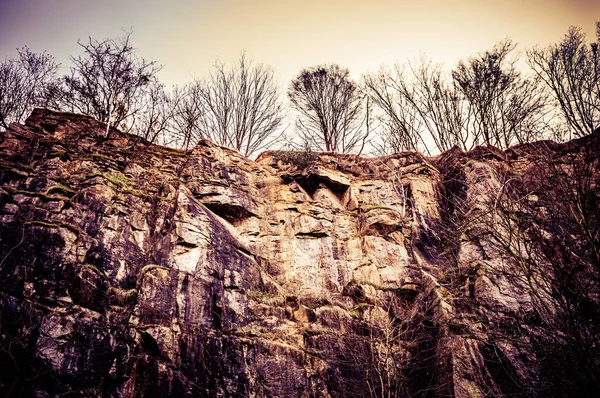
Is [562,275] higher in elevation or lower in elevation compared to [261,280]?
lower

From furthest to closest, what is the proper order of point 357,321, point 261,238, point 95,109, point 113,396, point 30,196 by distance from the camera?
1. point 95,109
2. point 261,238
3. point 357,321
4. point 30,196
5. point 113,396

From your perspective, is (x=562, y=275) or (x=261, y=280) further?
Answer: (x=261, y=280)

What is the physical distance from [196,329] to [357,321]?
5.08m

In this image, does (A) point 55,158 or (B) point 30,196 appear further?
(A) point 55,158

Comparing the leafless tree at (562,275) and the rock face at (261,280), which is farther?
the rock face at (261,280)

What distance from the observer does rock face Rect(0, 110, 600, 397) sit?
8.16m

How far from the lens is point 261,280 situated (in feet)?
39.4

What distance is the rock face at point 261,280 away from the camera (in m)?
8.16

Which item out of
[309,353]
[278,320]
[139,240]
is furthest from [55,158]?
[309,353]

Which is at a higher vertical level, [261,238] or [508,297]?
[261,238]

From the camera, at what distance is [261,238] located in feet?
45.9

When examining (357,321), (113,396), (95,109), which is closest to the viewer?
(113,396)

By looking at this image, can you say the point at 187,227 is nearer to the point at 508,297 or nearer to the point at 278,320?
the point at 278,320

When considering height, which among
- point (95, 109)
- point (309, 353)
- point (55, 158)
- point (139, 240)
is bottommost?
point (309, 353)
